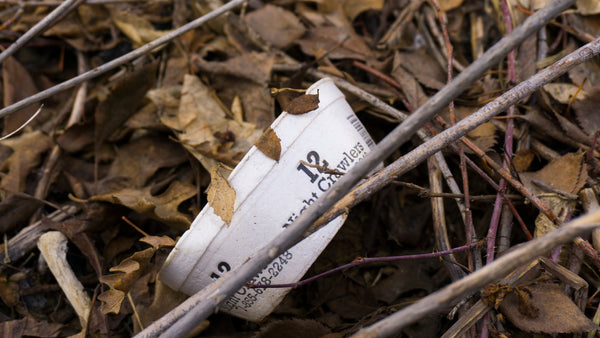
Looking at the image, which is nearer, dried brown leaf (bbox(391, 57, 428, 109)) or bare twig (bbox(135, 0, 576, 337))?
bare twig (bbox(135, 0, 576, 337))

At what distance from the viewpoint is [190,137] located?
1183 millimetres

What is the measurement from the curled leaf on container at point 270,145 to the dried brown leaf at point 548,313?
582 millimetres

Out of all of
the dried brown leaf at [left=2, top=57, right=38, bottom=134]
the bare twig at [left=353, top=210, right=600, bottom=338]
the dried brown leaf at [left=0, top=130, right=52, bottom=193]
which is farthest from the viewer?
the dried brown leaf at [left=2, top=57, right=38, bottom=134]

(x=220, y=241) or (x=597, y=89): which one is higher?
(x=220, y=241)

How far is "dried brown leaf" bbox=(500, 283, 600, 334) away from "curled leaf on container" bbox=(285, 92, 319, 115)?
1.94 ft

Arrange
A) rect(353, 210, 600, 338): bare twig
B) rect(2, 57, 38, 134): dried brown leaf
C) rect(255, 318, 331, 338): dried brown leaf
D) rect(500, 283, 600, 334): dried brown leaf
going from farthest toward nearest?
1. rect(2, 57, 38, 134): dried brown leaf
2. rect(255, 318, 331, 338): dried brown leaf
3. rect(500, 283, 600, 334): dried brown leaf
4. rect(353, 210, 600, 338): bare twig

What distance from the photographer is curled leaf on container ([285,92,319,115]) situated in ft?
3.02

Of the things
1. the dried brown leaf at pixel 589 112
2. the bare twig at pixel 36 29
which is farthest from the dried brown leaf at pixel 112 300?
the dried brown leaf at pixel 589 112

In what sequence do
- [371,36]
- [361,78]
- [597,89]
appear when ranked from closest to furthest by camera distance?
1. [597,89]
2. [361,78]
3. [371,36]

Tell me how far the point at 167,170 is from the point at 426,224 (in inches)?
31.4

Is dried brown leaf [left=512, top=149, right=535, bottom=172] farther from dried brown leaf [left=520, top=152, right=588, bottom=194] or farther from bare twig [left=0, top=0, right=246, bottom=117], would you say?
bare twig [left=0, top=0, right=246, bottom=117]

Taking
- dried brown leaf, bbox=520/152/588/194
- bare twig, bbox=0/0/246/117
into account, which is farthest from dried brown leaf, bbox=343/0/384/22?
dried brown leaf, bbox=520/152/588/194

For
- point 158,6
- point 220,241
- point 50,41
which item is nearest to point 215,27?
point 158,6

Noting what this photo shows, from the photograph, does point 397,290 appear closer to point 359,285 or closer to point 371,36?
point 359,285
